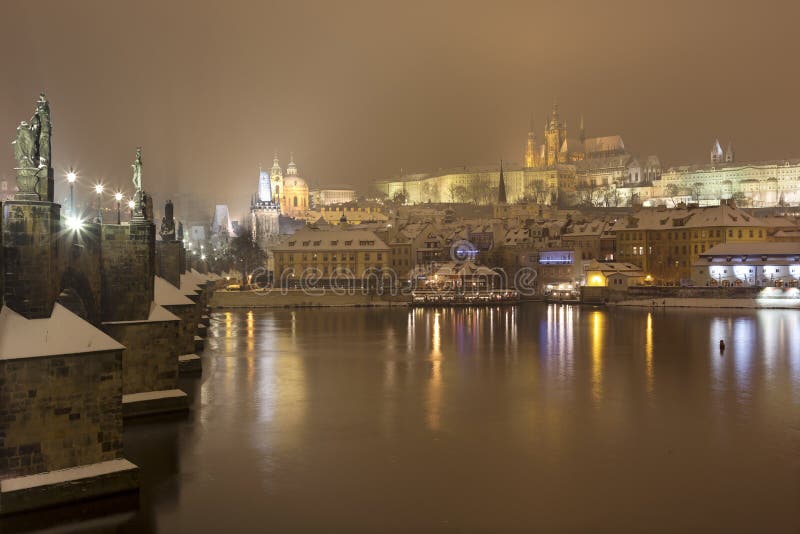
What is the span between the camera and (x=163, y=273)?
26.8 m

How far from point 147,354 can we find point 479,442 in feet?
25.3

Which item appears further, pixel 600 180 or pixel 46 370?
pixel 600 180

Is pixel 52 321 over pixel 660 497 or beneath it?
over

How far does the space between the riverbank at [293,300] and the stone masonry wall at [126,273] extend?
4166 centimetres

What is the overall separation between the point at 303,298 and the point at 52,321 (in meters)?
49.4

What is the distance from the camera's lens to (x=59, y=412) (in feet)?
40.0

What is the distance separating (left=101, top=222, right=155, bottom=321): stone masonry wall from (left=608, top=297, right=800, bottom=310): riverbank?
4815cm

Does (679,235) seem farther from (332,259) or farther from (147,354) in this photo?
(147,354)

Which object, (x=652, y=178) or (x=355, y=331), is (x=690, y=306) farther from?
(x=652, y=178)

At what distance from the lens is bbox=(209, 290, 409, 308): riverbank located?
2403 inches

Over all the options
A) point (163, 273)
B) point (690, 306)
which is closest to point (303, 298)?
point (690, 306)

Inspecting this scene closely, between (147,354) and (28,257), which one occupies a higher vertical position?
(28,257)

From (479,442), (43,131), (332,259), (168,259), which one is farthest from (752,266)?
(43,131)

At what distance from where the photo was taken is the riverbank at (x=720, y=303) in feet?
189
